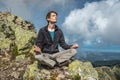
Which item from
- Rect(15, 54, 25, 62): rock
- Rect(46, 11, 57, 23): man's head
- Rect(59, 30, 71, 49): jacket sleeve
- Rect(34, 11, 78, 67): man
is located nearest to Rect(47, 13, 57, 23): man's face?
Rect(46, 11, 57, 23): man's head

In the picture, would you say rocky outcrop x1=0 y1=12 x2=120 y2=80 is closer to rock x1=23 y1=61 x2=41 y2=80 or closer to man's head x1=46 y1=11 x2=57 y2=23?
rock x1=23 y1=61 x2=41 y2=80

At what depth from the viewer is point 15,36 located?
2178 centimetres

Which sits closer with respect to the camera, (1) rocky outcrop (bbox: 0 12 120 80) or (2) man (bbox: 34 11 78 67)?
(1) rocky outcrop (bbox: 0 12 120 80)

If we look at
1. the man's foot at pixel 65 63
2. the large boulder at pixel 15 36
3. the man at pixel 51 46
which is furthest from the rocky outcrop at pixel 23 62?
the man at pixel 51 46

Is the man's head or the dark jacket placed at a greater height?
the man's head

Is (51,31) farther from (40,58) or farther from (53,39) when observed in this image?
(40,58)

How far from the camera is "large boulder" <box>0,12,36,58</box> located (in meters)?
20.4

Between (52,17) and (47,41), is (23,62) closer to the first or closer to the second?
(47,41)

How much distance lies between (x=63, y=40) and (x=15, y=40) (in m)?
6.09

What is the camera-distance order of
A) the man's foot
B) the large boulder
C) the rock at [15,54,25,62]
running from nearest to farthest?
the man's foot < the rock at [15,54,25,62] < the large boulder

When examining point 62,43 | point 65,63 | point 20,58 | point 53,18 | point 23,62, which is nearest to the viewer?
point 53,18

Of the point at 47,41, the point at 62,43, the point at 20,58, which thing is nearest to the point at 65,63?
the point at 62,43

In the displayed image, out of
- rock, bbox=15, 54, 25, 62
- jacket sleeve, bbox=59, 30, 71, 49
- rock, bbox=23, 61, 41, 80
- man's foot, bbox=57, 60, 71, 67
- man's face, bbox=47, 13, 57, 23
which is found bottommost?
rock, bbox=23, 61, 41, 80

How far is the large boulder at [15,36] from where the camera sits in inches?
804
